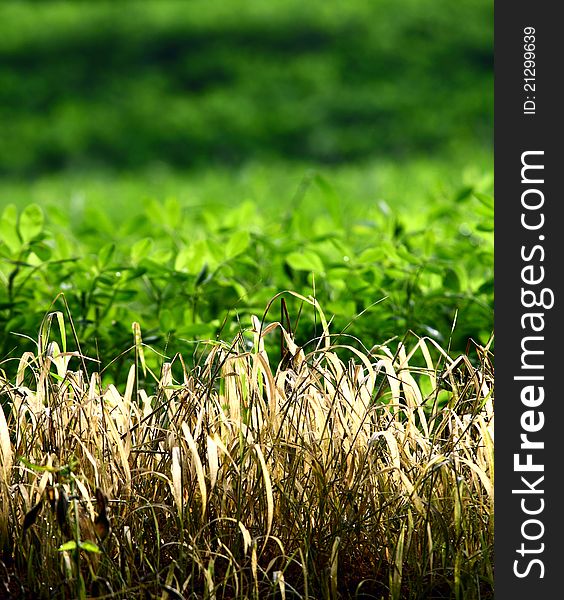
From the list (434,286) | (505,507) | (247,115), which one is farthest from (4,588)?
(247,115)

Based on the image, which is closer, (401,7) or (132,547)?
(132,547)

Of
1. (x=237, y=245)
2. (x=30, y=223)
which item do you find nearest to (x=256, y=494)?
(x=237, y=245)

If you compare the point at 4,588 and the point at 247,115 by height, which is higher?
the point at 247,115

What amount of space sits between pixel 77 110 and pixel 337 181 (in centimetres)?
633

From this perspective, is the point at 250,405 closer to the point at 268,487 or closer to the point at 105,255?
the point at 268,487

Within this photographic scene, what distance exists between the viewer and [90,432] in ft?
6.84

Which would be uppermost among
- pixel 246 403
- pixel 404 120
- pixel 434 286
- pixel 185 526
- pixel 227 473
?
pixel 404 120

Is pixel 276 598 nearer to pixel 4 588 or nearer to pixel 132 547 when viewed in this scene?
pixel 132 547

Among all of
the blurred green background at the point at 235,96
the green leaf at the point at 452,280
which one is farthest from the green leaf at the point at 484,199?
the blurred green background at the point at 235,96

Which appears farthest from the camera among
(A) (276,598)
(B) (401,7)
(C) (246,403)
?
(B) (401,7)

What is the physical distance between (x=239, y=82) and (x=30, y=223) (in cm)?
966

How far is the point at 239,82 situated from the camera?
12219 mm

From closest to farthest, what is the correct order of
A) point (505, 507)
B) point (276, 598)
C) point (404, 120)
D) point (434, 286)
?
point (505, 507) < point (276, 598) < point (434, 286) < point (404, 120)

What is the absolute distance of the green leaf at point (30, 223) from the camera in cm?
298
